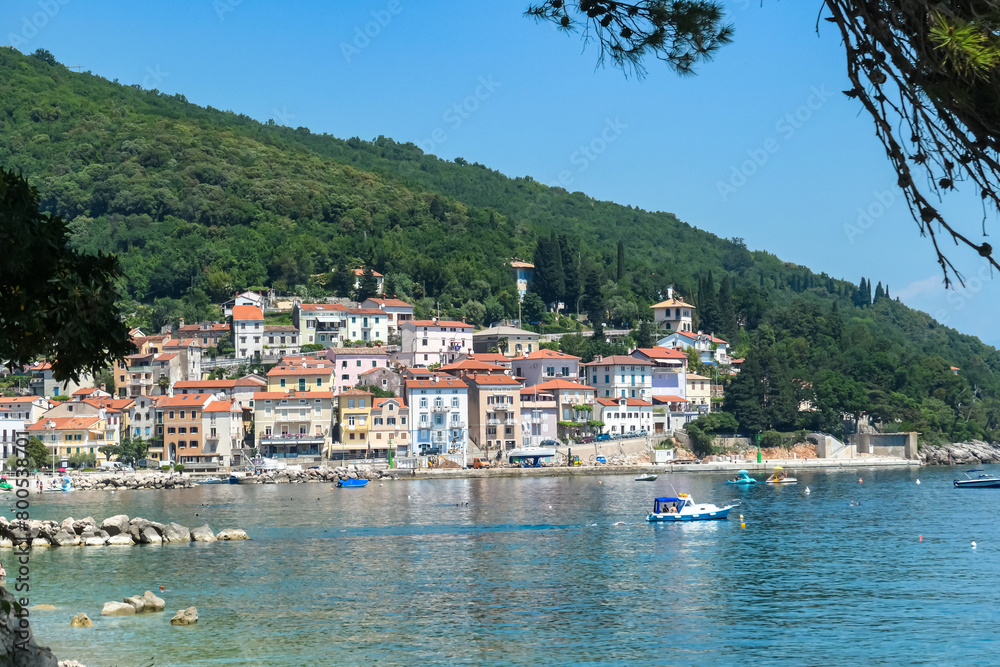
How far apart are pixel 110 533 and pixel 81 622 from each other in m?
16.4

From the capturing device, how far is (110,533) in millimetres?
38062

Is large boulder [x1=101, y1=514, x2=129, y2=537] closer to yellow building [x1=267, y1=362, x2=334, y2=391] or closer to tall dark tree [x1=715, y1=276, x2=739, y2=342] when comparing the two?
yellow building [x1=267, y1=362, x2=334, y2=391]

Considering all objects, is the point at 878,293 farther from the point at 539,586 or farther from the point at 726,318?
the point at 539,586

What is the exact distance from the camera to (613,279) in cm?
12525

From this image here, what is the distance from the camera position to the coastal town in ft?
245

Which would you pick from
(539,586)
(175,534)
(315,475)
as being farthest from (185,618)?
(315,475)

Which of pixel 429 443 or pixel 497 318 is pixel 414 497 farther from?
pixel 497 318

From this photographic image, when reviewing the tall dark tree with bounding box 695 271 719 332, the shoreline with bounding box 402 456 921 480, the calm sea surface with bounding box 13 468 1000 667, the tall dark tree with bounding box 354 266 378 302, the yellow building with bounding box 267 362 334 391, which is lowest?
the calm sea surface with bounding box 13 468 1000 667

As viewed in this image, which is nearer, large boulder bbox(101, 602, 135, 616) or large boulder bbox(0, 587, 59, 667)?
large boulder bbox(0, 587, 59, 667)

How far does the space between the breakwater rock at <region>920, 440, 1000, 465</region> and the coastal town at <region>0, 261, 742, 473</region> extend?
707 inches

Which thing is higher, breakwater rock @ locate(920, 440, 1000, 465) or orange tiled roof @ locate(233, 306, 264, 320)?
orange tiled roof @ locate(233, 306, 264, 320)

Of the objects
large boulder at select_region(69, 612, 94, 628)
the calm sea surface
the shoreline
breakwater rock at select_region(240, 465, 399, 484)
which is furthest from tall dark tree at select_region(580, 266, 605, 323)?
large boulder at select_region(69, 612, 94, 628)

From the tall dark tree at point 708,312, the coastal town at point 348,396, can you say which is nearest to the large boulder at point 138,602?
the coastal town at point 348,396

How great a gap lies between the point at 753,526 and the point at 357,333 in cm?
5909
